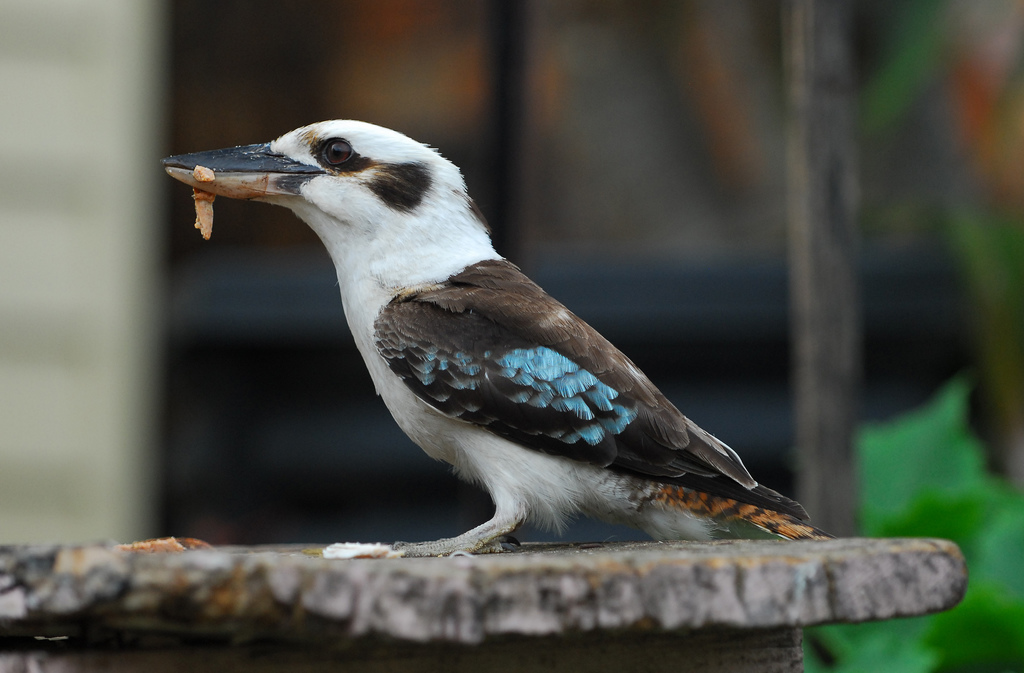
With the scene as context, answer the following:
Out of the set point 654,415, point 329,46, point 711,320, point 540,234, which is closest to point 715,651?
point 654,415

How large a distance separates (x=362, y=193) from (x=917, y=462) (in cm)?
228

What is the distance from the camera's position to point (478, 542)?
2.15 meters

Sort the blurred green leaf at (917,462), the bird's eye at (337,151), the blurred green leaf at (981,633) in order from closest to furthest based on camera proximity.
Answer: the bird's eye at (337,151)
the blurred green leaf at (981,633)
the blurred green leaf at (917,462)

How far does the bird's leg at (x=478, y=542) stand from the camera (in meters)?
2.14

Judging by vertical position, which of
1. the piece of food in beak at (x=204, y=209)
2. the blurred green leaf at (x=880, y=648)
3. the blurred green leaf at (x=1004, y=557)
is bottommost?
the blurred green leaf at (x=880, y=648)

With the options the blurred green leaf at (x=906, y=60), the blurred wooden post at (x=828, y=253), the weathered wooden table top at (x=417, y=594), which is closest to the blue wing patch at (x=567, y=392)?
the weathered wooden table top at (x=417, y=594)

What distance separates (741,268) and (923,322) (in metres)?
0.99

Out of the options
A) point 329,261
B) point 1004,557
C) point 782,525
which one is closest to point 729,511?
point 782,525

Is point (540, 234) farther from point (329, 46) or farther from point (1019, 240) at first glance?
point (1019, 240)

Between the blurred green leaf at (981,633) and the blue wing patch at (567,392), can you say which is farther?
the blurred green leaf at (981,633)

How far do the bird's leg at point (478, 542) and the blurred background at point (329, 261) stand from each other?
3634 mm

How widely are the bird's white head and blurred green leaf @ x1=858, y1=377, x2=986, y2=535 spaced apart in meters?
1.86

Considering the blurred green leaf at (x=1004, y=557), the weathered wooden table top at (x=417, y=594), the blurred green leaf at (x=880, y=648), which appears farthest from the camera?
the blurred green leaf at (x=1004, y=557)

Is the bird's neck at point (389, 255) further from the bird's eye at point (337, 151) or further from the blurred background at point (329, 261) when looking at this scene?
the blurred background at point (329, 261)
